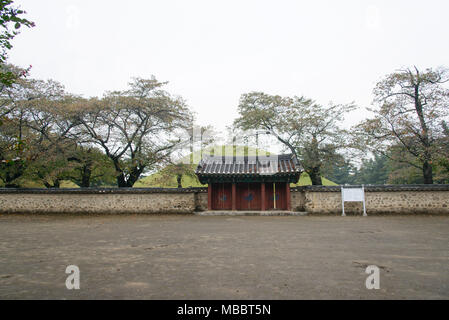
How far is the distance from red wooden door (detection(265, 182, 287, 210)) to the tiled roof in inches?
51.5

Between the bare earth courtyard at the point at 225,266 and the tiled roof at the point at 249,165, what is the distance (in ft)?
30.0

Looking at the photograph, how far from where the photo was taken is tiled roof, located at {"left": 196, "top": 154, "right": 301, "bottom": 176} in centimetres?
1795

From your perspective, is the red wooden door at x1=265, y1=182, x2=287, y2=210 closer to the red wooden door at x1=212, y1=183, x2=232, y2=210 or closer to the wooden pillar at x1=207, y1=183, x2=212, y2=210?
the red wooden door at x1=212, y1=183, x2=232, y2=210

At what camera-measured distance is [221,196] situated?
62.0 feet

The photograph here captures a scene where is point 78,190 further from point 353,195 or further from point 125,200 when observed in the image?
point 353,195

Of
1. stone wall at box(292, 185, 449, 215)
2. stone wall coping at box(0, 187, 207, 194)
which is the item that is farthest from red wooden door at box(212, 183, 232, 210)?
stone wall at box(292, 185, 449, 215)

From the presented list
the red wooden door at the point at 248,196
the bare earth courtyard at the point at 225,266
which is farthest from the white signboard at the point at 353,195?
the bare earth courtyard at the point at 225,266

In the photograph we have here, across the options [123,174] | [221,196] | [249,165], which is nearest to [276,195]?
[249,165]

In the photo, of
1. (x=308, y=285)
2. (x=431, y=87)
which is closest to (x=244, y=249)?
(x=308, y=285)

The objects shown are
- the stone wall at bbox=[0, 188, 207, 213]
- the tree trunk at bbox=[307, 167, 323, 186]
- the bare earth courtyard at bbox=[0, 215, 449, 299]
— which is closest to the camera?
the bare earth courtyard at bbox=[0, 215, 449, 299]

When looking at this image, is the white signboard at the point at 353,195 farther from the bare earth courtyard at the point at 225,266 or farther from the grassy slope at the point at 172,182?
the grassy slope at the point at 172,182

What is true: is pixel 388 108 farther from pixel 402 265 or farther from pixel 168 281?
pixel 168 281

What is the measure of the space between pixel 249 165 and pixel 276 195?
3043 mm
